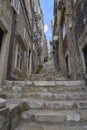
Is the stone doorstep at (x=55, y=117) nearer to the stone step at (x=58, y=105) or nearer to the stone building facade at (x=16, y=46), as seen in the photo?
the stone step at (x=58, y=105)

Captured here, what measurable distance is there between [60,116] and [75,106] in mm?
499

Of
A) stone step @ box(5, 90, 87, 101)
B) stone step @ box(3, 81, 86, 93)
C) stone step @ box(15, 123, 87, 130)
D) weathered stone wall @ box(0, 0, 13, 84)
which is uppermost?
weathered stone wall @ box(0, 0, 13, 84)

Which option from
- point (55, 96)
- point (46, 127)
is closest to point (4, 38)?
point (55, 96)

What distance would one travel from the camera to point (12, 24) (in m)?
4.52

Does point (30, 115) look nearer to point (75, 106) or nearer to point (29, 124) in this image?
point (29, 124)

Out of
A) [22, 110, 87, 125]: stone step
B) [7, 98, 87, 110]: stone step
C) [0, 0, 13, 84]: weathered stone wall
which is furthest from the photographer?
[0, 0, 13, 84]: weathered stone wall

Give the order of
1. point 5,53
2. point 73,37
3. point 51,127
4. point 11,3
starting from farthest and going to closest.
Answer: point 73,37 → point 11,3 → point 5,53 → point 51,127

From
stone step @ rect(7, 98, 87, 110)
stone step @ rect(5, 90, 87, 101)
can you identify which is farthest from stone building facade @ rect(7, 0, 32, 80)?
stone step @ rect(7, 98, 87, 110)

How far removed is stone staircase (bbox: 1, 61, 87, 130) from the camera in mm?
1817

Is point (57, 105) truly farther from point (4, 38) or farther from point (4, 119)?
point (4, 38)

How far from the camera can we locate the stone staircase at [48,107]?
182cm

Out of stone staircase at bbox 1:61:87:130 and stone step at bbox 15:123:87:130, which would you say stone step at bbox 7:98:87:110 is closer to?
stone staircase at bbox 1:61:87:130

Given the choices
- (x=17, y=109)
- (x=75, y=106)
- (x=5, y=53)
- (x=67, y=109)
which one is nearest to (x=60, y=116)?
(x=67, y=109)

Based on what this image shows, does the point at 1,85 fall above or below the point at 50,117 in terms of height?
above
